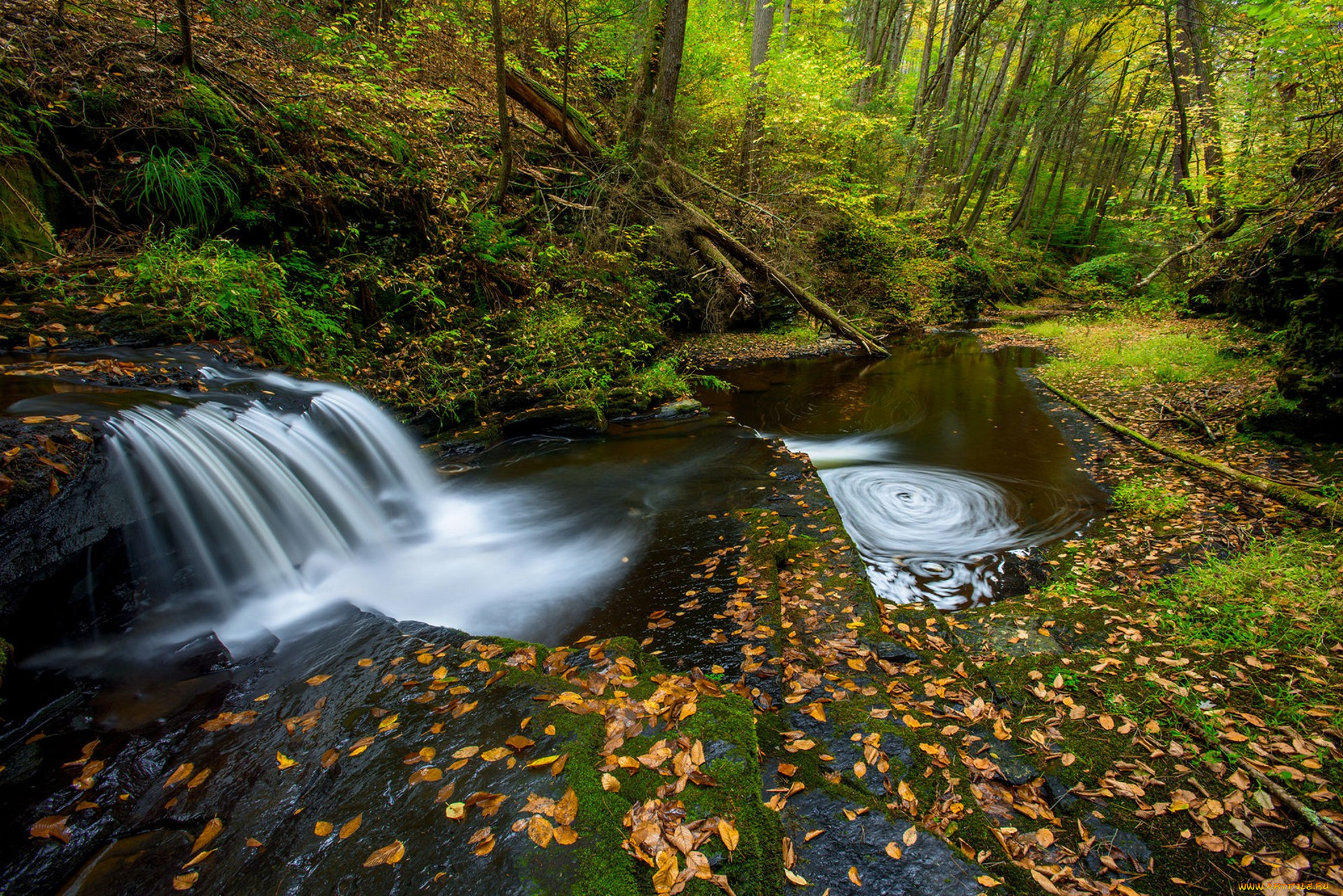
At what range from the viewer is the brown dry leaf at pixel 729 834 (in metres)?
2.01

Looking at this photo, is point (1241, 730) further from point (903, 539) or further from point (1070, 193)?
point (1070, 193)

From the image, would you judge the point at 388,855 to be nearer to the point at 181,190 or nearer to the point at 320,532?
the point at 320,532

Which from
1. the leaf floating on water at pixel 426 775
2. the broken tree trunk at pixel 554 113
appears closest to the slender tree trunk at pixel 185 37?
the broken tree trunk at pixel 554 113

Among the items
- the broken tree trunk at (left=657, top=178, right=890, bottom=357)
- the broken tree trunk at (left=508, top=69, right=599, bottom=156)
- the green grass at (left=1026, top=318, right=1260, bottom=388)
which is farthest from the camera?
the broken tree trunk at (left=657, top=178, right=890, bottom=357)

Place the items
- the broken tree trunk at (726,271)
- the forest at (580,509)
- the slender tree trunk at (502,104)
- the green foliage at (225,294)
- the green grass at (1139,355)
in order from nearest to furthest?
the forest at (580,509) < the green foliage at (225,294) < the slender tree trunk at (502,104) < the green grass at (1139,355) < the broken tree trunk at (726,271)

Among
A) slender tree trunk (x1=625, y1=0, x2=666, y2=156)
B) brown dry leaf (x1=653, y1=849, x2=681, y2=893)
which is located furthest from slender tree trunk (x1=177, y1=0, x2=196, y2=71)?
brown dry leaf (x1=653, y1=849, x2=681, y2=893)

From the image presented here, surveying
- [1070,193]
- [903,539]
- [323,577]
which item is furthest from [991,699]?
[1070,193]

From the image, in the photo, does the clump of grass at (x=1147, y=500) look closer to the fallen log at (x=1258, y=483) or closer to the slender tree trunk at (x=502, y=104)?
the fallen log at (x=1258, y=483)

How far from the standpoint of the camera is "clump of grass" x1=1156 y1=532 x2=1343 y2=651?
366 centimetres

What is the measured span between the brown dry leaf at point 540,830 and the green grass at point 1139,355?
12.1 metres

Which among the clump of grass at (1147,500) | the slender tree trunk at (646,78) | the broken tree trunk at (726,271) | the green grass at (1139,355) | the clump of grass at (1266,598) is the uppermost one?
the slender tree trunk at (646,78)

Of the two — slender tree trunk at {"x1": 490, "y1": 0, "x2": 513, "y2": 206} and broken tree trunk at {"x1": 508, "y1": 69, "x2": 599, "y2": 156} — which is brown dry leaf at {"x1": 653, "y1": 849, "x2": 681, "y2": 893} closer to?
slender tree trunk at {"x1": 490, "y1": 0, "x2": 513, "y2": 206}

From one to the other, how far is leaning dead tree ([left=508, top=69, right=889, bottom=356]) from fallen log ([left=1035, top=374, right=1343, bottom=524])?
6078 mm

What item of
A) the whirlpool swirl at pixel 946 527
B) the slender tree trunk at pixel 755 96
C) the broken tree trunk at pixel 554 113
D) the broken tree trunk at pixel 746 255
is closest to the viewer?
the whirlpool swirl at pixel 946 527
